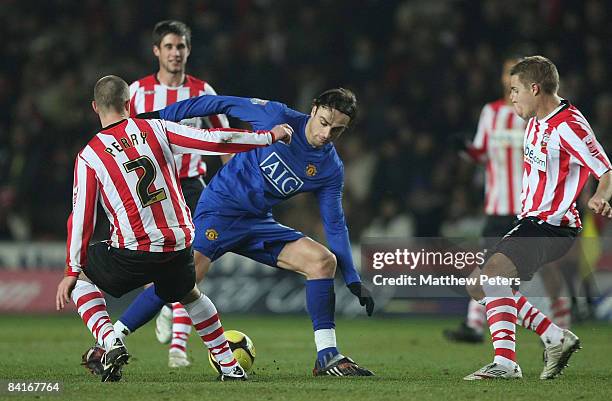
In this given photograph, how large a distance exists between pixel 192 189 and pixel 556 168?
278 centimetres

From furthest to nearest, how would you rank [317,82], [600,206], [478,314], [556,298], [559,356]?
1. [317,82]
2. [478,314]
3. [556,298]
4. [559,356]
5. [600,206]

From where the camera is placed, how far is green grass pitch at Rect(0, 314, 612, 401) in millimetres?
5453

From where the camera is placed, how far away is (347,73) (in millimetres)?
14266

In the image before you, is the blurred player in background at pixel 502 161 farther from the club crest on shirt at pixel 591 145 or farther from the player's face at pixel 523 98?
the club crest on shirt at pixel 591 145

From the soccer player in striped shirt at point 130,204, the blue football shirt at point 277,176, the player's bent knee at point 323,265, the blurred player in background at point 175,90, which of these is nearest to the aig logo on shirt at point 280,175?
the blue football shirt at point 277,176

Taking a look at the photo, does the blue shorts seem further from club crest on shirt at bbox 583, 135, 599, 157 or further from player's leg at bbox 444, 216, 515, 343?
player's leg at bbox 444, 216, 515, 343

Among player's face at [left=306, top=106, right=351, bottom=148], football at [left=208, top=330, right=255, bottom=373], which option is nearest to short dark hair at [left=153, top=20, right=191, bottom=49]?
player's face at [left=306, top=106, right=351, bottom=148]

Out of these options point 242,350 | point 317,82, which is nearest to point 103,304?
point 242,350

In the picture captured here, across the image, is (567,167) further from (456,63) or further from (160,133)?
(456,63)

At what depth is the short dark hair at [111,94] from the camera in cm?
582

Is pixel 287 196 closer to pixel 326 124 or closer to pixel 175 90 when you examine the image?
pixel 326 124

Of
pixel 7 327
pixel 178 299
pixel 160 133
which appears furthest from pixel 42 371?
pixel 7 327

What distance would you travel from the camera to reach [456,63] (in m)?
14.1

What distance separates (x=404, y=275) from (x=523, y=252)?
6.83ft
